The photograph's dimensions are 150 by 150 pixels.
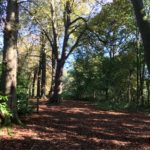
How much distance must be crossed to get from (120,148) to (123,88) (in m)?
32.5

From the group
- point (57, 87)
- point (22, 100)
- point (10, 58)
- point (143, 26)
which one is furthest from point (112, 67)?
point (143, 26)

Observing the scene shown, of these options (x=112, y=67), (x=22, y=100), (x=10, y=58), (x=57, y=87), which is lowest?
(x=22, y=100)

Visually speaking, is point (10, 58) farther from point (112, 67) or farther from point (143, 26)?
point (112, 67)

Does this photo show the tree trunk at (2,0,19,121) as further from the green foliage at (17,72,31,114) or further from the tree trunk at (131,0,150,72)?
the tree trunk at (131,0,150,72)

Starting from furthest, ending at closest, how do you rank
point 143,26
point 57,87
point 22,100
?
point 57,87
point 22,100
point 143,26

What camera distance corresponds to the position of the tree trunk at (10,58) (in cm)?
1318

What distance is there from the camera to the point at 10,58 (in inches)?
522

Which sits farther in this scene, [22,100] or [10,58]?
[22,100]

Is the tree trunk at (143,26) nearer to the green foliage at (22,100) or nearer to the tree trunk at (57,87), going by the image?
the green foliage at (22,100)

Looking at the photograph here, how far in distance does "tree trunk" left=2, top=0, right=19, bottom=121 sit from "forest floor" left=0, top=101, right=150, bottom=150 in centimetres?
125

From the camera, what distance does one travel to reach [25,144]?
35.2 feet


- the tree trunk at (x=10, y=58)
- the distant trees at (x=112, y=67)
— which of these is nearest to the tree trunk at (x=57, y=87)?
the distant trees at (x=112, y=67)

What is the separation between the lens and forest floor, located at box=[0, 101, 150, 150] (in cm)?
1095

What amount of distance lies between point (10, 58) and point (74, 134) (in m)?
3.70
